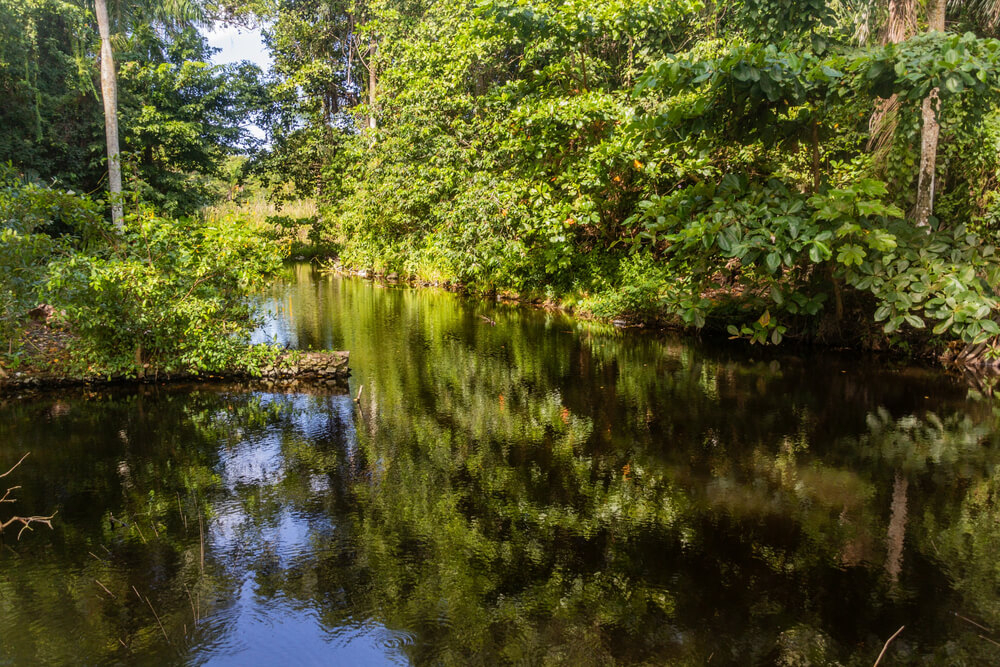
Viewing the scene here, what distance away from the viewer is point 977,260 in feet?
29.4

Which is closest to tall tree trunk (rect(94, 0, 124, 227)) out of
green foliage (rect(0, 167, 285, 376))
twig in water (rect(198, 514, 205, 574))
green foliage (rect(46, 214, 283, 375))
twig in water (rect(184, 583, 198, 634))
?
green foliage (rect(0, 167, 285, 376))

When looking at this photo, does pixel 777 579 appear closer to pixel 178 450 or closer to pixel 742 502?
pixel 742 502

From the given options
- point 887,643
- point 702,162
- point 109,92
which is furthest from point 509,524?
point 109,92

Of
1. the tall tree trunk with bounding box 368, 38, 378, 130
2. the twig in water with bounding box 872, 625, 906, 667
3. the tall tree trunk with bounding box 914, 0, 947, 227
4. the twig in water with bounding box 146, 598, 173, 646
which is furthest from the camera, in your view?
the tall tree trunk with bounding box 368, 38, 378, 130

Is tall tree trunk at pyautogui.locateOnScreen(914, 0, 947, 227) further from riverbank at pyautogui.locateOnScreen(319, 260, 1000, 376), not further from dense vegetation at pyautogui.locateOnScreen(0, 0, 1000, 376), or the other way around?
riverbank at pyautogui.locateOnScreen(319, 260, 1000, 376)

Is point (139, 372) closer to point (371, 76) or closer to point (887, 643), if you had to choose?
point (887, 643)

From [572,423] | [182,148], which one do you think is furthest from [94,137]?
[572,423]

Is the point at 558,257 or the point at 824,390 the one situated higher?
the point at 558,257

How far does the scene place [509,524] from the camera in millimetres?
5430

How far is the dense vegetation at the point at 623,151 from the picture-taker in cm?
861

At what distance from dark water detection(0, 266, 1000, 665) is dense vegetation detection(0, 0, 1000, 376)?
2033 millimetres

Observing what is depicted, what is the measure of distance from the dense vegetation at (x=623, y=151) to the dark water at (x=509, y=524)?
2.03 meters

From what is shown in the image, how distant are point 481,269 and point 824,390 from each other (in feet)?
29.8

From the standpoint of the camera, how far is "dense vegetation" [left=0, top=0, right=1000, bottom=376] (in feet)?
28.2
